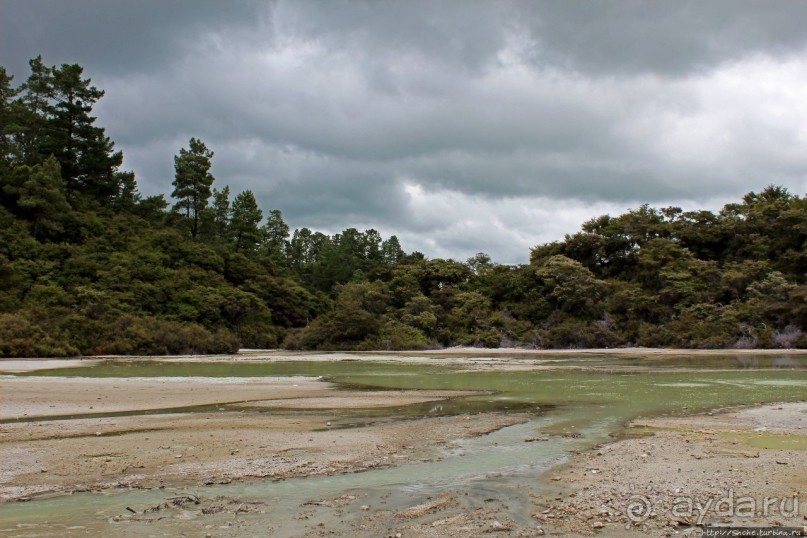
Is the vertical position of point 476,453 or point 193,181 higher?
point 193,181

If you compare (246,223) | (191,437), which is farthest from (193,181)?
(191,437)

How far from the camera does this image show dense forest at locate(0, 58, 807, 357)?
5094 cm

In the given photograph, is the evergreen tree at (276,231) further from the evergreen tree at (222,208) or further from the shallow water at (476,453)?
the shallow water at (476,453)

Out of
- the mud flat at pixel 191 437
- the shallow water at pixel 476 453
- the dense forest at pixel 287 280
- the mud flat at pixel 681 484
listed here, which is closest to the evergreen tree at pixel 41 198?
the dense forest at pixel 287 280

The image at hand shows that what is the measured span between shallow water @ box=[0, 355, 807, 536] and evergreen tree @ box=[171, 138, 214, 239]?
59.6 meters

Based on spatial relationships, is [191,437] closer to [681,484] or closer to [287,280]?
[681,484]

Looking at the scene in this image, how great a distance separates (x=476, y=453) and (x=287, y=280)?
66994 millimetres

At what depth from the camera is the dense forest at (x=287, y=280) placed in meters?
50.9

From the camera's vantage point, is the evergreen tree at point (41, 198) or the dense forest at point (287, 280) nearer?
the dense forest at point (287, 280)

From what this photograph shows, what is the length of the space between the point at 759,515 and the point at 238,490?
22.7ft

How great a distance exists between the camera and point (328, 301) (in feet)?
258

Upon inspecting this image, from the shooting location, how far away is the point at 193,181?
274 feet

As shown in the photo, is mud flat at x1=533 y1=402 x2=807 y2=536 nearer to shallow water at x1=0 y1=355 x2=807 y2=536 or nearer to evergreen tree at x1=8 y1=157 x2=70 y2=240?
shallow water at x1=0 y1=355 x2=807 y2=536

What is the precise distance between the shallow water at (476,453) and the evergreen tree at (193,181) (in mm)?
59614
